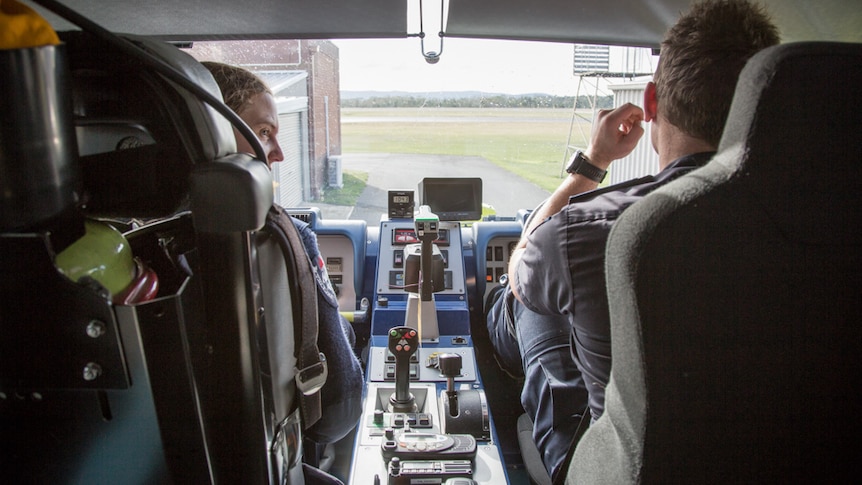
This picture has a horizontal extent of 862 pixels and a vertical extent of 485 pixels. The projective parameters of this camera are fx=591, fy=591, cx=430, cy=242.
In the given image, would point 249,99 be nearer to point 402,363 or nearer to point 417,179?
point 402,363

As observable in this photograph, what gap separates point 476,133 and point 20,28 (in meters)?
2.72

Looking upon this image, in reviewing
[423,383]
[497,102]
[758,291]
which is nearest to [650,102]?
[758,291]

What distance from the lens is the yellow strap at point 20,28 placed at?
0.62 metres

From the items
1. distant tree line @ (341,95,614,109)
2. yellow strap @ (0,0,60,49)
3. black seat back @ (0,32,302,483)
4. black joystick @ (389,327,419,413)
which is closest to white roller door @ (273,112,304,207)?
distant tree line @ (341,95,614,109)

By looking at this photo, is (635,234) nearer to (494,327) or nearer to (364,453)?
(364,453)

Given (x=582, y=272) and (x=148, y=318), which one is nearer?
(x=148, y=318)

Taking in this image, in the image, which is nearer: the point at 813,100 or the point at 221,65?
the point at 813,100

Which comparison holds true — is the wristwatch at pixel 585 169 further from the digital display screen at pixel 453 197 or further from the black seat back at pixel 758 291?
the digital display screen at pixel 453 197

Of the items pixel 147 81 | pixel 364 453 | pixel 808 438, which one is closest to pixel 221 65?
pixel 147 81

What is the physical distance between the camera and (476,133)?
127 inches

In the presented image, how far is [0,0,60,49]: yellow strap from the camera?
625 millimetres

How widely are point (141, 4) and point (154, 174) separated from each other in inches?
65.0

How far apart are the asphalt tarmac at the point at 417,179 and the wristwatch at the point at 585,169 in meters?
1.41

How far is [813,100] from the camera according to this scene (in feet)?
2.34
